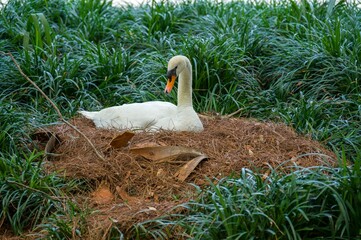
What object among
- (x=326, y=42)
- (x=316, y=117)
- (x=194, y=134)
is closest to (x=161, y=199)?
(x=194, y=134)

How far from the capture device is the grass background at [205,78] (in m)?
5.45

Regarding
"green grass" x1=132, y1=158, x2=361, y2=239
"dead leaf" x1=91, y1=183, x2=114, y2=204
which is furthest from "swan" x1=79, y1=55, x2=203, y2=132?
"green grass" x1=132, y1=158, x2=361, y2=239

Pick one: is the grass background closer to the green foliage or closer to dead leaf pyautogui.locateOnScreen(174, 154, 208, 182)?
the green foliage

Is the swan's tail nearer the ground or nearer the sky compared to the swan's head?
nearer the ground

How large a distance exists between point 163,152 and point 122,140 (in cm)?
37

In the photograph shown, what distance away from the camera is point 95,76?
900 cm

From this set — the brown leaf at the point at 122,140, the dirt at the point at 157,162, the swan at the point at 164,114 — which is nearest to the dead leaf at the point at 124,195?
the dirt at the point at 157,162

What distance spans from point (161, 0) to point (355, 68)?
10.2 ft

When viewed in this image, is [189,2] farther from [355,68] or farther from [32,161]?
[32,161]

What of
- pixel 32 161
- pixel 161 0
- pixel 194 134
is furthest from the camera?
pixel 161 0

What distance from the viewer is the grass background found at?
5.45 m

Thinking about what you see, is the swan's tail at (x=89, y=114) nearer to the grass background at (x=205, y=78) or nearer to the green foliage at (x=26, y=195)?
the grass background at (x=205, y=78)

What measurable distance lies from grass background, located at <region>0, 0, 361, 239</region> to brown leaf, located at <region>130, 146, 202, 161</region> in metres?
0.74

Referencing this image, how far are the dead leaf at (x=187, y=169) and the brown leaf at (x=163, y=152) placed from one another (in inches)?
3.8
